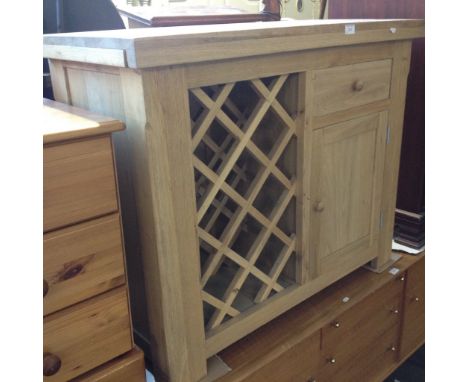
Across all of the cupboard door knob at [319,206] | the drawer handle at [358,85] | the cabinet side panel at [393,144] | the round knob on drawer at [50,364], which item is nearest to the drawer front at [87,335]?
the round knob on drawer at [50,364]

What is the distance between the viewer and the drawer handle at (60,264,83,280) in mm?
685

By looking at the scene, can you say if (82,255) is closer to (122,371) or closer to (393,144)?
(122,371)

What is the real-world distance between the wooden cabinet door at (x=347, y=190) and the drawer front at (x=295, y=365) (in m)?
0.18

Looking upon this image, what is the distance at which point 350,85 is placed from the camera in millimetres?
1003

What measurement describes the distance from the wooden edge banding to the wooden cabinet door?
1.52ft

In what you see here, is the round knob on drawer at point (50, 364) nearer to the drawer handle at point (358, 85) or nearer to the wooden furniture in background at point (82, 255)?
the wooden furniture in background at point (82, 255)

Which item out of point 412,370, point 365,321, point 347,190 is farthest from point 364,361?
point 347,190

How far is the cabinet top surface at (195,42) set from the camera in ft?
2.14

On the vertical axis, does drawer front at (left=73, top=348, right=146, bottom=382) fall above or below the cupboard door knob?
below

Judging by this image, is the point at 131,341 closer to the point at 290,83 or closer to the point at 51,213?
the point at 51,213

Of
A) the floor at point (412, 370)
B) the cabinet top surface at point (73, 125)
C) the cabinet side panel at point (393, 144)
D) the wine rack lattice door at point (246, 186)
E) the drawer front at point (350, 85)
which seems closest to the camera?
the cabinet top surface at point (73, 125)

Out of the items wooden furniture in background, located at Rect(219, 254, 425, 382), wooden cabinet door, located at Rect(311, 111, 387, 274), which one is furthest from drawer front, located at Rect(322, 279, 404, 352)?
wooden cabinet door, located at Rect(311, 111, 387, 274)

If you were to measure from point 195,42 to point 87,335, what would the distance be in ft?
1.66

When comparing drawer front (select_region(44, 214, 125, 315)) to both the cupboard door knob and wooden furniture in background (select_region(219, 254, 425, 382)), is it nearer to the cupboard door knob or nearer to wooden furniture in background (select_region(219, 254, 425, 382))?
wooden furniture in background (select_region(219, 254, 425, 382))
